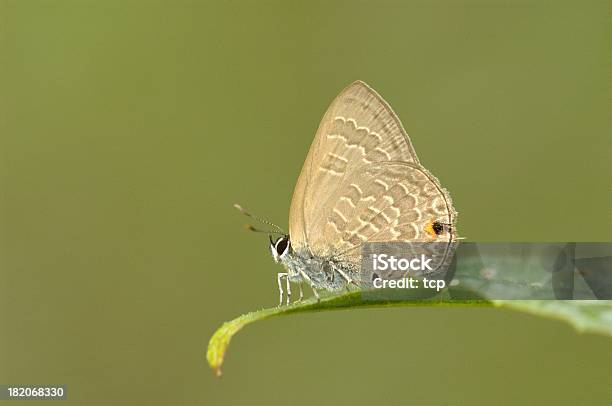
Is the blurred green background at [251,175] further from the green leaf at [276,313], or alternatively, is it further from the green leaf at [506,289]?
the green leaf at [276,313]

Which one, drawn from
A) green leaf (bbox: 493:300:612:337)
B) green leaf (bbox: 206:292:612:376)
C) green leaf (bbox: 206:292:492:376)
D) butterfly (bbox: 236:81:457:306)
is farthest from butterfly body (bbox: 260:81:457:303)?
green leaf (bbox: 493:300:612:337)

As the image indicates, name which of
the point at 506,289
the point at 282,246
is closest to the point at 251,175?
the point at 282,246

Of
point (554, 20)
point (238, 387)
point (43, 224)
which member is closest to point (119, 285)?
point (43, 224)

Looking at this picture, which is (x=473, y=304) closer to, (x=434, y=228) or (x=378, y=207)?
(x=434, y=228)

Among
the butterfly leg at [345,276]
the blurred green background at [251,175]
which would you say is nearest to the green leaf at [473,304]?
the butterfly leg at [345,276]

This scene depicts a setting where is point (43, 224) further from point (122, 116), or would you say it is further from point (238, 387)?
point (238, 387)
